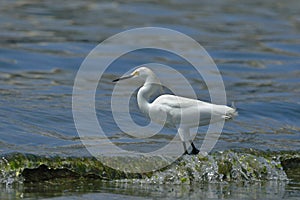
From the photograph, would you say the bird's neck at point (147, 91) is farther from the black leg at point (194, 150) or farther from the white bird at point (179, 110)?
the black leg at point (194, 150)

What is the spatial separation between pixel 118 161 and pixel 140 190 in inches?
40.4

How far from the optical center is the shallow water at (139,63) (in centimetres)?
1225

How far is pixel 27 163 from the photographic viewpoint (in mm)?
10328

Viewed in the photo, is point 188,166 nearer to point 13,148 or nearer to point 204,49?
point 13,148

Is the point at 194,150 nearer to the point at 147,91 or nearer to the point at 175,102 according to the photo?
the point at 175,102

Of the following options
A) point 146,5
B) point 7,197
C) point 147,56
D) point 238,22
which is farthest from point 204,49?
point 7,197

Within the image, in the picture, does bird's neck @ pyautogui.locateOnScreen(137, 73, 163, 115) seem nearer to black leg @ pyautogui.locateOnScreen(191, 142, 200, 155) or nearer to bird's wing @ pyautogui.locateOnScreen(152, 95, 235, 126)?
bird's wing @ pyautogui.locateOnScreen(152, 95, 235, 126)

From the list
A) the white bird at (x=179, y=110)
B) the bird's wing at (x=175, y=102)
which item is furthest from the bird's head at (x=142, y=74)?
the bird's wing at (x=175, y=102)

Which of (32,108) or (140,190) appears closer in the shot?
(140,190)

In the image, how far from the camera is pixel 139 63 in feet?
65.7

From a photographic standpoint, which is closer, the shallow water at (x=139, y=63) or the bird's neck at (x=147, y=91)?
the bird's neck at (x=147, y=91)

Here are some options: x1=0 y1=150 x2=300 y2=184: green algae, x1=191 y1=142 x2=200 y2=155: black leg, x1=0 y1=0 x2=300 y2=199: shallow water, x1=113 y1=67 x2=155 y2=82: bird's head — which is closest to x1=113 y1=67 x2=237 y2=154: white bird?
x1=113 y1=67 x2=155 y2=82: bird's head

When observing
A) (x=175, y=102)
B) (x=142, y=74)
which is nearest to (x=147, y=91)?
(x=142, y=74)

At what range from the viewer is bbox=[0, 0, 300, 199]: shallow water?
1225 cm
